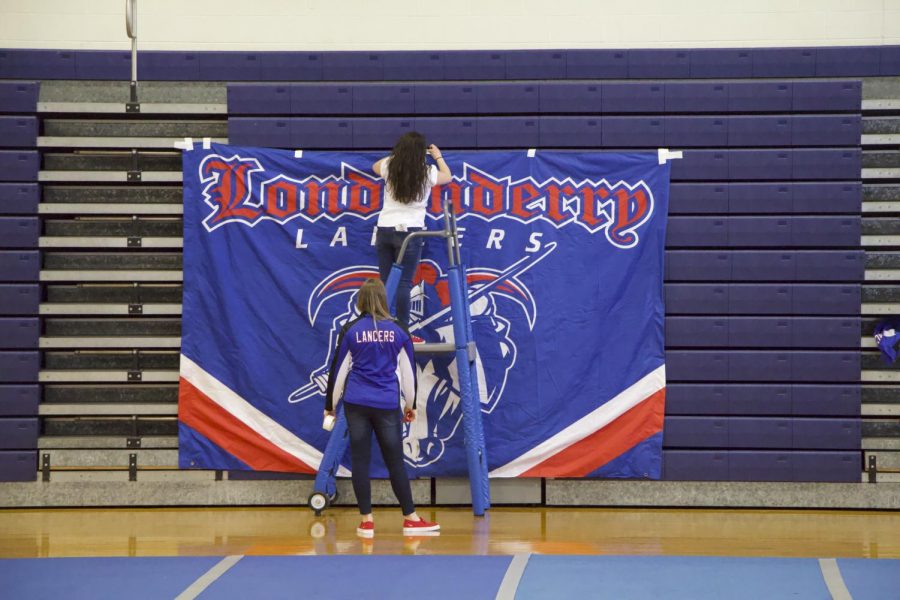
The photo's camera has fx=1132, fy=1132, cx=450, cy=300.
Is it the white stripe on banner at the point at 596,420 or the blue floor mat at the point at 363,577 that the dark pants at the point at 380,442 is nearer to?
the blue floor mat at the point at 363,577

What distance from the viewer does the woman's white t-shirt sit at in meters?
7.44

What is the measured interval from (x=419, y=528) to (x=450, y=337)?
149 cm

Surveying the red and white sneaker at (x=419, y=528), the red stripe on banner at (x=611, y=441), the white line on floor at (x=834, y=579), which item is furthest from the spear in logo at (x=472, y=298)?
the white line on floor at (x=834, y=579)

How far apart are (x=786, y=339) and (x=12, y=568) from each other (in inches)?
202

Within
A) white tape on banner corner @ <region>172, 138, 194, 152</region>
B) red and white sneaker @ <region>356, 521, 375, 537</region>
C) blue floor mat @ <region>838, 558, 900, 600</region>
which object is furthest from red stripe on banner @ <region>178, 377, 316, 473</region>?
blue floor mat @ <region>838, 558, 900, 600</region>

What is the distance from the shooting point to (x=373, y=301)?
261 inches

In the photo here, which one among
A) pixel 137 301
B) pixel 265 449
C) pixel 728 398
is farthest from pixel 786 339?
pixel 137 301

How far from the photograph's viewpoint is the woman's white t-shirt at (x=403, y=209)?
24.4ft

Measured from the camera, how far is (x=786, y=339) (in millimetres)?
7828

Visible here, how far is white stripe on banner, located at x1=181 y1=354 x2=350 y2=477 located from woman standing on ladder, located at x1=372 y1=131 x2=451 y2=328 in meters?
1.17

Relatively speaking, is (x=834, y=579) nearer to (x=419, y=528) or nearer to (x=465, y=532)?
(x=465, y=532)

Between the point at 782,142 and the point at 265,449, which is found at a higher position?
the point at 782,142

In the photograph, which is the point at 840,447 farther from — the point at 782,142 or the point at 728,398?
the point at 782,142

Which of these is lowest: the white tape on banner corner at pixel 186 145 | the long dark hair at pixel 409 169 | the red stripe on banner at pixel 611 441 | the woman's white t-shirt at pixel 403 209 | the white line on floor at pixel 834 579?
the white line on floor at pixel 834 579
